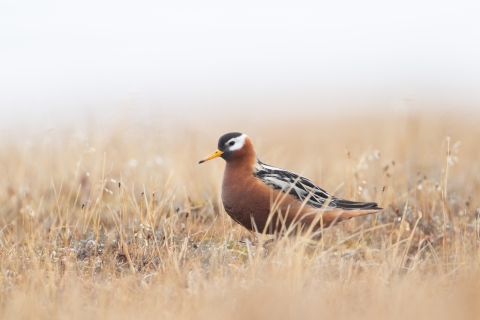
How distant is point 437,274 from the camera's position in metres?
5.00

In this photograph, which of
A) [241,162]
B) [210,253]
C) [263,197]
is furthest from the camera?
[241,162]

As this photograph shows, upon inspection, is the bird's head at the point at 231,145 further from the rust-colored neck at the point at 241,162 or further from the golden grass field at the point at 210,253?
the golden grass field at the point at 210,253

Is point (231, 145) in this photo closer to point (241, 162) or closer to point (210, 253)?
point (241, 162)

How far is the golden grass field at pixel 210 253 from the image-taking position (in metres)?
4.01

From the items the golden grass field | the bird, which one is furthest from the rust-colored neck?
the golden grass field

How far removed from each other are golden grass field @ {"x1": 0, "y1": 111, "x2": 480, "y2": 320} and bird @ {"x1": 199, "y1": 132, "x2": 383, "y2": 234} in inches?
11.6

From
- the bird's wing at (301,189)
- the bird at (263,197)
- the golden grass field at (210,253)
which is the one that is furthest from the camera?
the bird's wing at (301,189)

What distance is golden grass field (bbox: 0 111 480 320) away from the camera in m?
4.01

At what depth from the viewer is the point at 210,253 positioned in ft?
17.8

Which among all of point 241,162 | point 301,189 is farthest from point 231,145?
point 301,189

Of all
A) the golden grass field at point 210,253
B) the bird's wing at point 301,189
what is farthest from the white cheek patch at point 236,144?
the golden grass field at point 210,253

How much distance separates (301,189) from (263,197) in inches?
19.9

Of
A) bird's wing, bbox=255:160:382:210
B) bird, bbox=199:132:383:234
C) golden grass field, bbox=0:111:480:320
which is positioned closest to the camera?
golden grass field, bbox=0:111:480:320

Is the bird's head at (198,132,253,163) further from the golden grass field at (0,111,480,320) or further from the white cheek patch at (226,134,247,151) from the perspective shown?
the golden grass field at (0,111,480,320)
